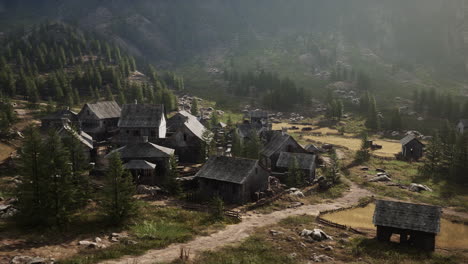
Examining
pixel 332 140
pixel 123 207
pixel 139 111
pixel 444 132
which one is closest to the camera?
pixel 123 207

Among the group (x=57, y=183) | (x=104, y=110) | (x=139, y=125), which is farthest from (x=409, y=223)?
(x=104, y=110)

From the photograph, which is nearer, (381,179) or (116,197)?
(116,197)

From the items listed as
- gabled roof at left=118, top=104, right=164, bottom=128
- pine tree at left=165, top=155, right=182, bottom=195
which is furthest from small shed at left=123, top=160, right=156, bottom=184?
gabled roof at left=118, top=104, right=164, bottom=128

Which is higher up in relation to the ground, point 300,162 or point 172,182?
point 300,162

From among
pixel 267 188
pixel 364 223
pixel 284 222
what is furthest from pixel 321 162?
pixel 284 222

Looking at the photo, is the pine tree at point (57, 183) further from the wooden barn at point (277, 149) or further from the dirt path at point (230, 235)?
the wooden barn at point (277, 149)

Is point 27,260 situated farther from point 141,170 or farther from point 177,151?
point 177,151

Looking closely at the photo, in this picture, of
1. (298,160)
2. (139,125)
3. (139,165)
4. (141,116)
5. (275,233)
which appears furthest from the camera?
(141,116)

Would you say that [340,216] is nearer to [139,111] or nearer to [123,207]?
[123,207]
